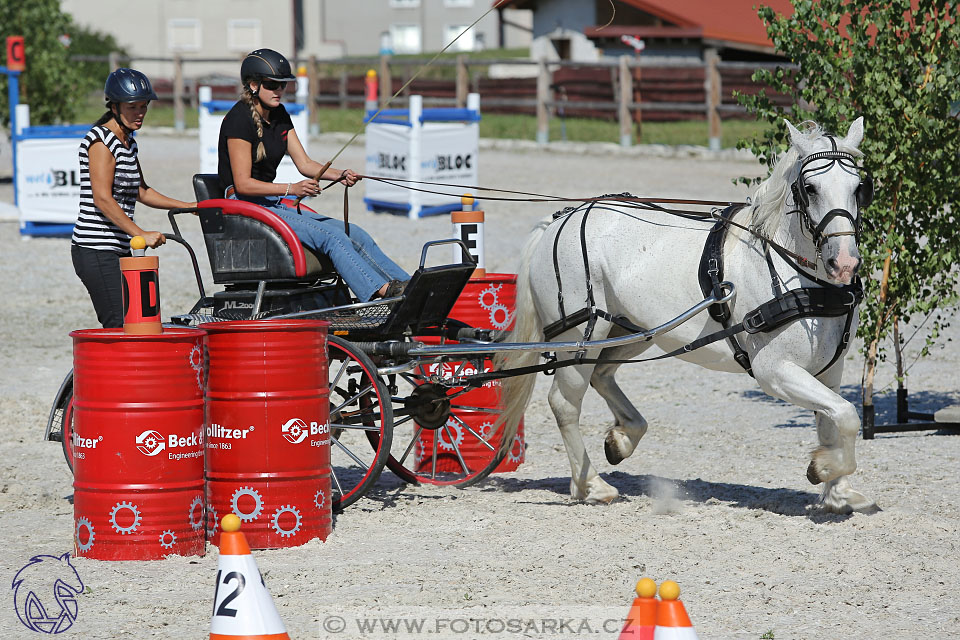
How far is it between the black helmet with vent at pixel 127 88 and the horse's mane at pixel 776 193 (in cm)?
290

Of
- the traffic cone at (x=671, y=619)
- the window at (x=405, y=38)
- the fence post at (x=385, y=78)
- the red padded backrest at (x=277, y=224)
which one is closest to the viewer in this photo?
the traffic cone at (x=671, y=619)

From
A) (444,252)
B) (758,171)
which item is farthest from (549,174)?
(444,252)

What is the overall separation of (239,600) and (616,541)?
2275mm

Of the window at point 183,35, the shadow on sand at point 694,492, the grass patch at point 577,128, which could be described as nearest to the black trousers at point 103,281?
the shadow on sand at point 694,492

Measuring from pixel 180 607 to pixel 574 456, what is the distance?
8.27 ft

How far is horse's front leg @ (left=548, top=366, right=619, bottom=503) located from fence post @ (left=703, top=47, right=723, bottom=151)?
1797 centimetres

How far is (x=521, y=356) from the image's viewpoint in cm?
668

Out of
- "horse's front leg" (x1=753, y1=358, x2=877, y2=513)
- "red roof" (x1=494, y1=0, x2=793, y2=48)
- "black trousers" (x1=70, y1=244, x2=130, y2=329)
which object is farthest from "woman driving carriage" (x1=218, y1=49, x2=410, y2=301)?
"red roof" (x1=494, y1=0, x2=793, y2=48)

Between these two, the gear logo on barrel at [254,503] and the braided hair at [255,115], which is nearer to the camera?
the gear logo on barrel at [254,503]

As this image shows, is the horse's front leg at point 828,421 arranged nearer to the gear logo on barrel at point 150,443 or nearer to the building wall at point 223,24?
the gear logo on barrel at point 150,443

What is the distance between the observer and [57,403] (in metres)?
6.49

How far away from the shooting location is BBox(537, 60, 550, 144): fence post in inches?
1019

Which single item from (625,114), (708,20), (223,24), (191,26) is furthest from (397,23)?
(625,114)

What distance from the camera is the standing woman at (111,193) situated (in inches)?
241
